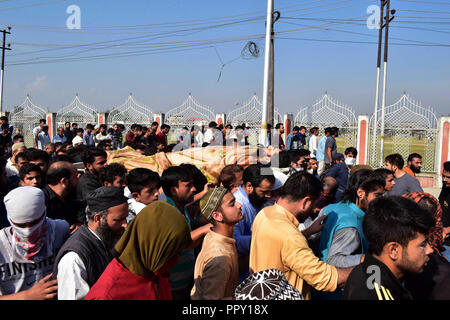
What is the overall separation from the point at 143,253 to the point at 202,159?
15.0 ft

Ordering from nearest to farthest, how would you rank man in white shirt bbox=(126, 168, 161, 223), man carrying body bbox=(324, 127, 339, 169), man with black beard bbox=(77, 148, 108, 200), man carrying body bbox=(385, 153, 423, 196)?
man in white shirt bbox=(126, 168, 161, 223), man with black beard bbox=(77, 148, 108, 200), man carrying body bbox=(385, 153, 423, 196), man carrying body bbox=(324, 127, 339, 169)

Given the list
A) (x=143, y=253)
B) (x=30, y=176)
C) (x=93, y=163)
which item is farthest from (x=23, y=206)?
(x=93, y=163)

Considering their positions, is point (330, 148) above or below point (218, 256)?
above

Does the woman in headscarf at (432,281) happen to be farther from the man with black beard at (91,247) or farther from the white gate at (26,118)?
the white gate at (26,118)

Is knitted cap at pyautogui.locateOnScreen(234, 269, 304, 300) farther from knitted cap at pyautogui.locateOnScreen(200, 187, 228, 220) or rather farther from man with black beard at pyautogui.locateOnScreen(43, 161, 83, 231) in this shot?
man with black beard at pyautogui.locateOnScreen(43, 161, 83, 231)

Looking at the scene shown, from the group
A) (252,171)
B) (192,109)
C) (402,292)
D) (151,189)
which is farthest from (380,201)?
(192,109)

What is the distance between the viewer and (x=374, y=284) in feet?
5.98

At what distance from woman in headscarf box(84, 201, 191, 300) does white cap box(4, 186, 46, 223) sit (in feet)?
2.89

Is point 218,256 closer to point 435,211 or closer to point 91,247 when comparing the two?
point 91,247

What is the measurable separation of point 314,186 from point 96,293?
5.37 feet

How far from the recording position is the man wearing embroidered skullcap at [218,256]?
8.00 ft

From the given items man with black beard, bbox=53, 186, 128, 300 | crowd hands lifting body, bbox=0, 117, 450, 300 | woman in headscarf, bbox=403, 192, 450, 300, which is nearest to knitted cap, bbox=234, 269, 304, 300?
crowd hands lifting body, bbox=0, 117, 450, 300

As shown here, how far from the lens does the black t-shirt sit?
5.89ft
